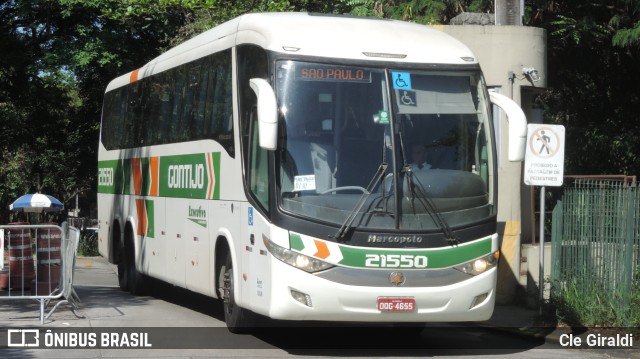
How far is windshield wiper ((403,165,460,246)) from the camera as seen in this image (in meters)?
11.5

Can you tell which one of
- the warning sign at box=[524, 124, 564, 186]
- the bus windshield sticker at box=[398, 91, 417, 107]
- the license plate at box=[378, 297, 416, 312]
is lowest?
the license plate at box=[378, 297, 416, 312]

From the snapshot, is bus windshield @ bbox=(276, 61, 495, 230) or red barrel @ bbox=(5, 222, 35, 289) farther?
red barrel @ bbox=(5, 222, 35, 289)

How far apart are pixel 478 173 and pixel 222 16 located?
12677mm

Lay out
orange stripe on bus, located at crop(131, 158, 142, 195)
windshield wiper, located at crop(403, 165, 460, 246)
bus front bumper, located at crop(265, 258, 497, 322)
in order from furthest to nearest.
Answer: orange stripe on bus, located at crop(131, 158, 142, 195)
windshield wiper, located at crop(403, 165, 460, 246)
bus front bumper, located at crop(265, 258, 497, 322)

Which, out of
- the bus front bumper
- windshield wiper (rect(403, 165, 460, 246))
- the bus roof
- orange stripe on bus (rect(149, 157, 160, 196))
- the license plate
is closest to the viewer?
the bus front bumper

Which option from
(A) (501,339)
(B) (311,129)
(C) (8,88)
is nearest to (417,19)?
(A) (501,339)

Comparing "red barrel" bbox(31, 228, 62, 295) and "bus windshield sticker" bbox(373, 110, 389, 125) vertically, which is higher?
"bus windshield sticker" bbox(373, 110, 389, 125)

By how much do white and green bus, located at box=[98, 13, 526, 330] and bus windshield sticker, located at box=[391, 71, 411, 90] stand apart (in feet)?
0.05

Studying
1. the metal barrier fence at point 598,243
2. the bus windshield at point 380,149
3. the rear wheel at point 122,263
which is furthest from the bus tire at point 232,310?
the rear wheel at point 122,263

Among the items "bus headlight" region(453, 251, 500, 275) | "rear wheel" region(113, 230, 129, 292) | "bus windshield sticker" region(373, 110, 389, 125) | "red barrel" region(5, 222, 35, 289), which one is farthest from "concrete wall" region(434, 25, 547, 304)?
"red barrel" region(5, 222, 35, 289)

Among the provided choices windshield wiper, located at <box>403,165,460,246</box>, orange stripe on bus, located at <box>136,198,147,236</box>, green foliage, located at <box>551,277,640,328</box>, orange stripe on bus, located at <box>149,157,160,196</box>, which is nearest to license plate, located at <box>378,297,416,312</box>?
windshield wiper, located at <box>403,165,460,246</box>

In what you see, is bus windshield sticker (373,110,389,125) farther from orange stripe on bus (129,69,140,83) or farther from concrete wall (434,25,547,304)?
orange stripe on bus (129,69,140,83)

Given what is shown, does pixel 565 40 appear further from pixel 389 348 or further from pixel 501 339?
pixel 389 348

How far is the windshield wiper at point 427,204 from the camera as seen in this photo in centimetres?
1151
